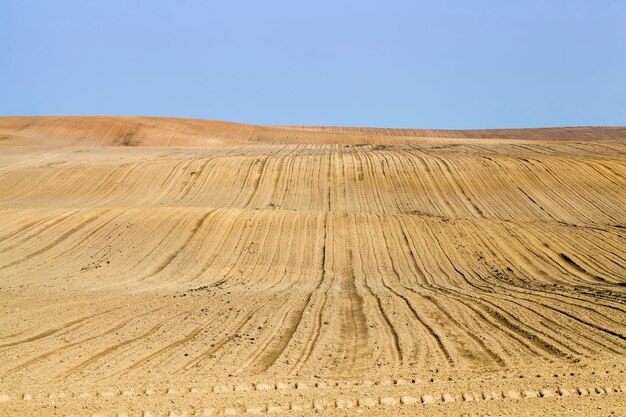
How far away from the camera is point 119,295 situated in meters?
16.2

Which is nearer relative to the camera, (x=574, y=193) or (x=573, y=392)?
(x=573, y=392)

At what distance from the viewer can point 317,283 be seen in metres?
19.2

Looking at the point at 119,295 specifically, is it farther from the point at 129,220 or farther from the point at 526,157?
the point at 526,157

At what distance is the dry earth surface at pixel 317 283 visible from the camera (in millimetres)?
8648

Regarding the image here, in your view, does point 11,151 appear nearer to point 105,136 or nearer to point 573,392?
point 105,136

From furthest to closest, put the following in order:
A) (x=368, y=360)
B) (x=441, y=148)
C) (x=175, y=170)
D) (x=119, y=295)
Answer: (x=441, y=148)
(x=175, y=170)
(x=119, y=295)
(x=368, y=360)

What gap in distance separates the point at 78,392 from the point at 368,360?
3.75 meters

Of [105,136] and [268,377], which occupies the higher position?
[105,136]

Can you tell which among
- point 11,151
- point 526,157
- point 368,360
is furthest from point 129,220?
point 11,151

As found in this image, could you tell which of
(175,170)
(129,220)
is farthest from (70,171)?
(129,220)

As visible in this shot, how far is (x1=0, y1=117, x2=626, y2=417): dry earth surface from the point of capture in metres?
8.65

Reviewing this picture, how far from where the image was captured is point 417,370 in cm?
952

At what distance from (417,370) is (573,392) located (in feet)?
6.25

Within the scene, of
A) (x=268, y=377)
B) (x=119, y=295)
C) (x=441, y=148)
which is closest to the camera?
(x=268, y=377)
